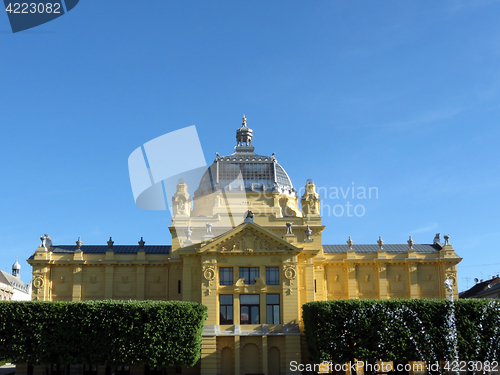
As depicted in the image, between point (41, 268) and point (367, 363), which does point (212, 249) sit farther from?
point (41, 268)

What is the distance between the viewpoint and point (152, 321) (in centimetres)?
5706

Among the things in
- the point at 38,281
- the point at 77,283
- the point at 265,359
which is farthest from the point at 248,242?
the point at 38,281

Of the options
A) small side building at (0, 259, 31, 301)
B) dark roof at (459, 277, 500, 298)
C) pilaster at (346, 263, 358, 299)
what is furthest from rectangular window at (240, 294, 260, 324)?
small side building at (0, 259, 31, 301)

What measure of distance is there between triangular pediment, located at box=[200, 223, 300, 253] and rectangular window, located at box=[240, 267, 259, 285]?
2.18 m

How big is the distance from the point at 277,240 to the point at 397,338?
706 inches

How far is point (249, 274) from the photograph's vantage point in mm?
66125

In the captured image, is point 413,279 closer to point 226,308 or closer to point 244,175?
point 244,175

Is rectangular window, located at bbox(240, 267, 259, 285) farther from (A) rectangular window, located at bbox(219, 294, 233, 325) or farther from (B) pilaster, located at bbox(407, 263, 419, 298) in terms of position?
(B) pilaster, located at bbox(407, 263, 419, 298)

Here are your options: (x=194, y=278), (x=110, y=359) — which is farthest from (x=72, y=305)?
(x=194, y=278)

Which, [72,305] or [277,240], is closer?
[72,305]

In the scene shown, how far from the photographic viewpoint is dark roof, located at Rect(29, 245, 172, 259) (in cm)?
8019

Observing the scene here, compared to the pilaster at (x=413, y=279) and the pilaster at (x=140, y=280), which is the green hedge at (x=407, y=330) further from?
the pilaster at (x=140, y=280)

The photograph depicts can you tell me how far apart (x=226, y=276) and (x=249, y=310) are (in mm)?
4799

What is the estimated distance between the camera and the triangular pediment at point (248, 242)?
6612cm
